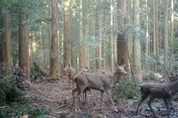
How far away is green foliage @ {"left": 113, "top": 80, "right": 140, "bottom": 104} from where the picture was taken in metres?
11.3

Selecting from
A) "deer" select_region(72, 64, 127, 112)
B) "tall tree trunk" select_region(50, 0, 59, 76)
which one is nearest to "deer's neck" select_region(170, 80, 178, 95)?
"deer" select_region(72, 64, 127, 112)

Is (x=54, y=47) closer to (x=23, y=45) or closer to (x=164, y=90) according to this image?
(x=23, y=45)

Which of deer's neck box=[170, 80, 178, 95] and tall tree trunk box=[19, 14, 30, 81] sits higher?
tall tree trunk box=[19, 14, 30, 81]

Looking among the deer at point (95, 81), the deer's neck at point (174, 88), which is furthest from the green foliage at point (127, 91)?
the deer's neck at point (174, 88)

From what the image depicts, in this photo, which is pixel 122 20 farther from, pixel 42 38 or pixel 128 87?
pixel 42 38

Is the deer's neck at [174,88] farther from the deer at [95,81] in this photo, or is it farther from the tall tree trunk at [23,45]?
the tall tree trunk at [23,45]

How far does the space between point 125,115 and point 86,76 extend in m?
1.84

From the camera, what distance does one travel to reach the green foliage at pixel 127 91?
1133 centimetres

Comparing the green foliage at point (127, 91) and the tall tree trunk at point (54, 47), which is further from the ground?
the tall tree trunk at point (54, 47)

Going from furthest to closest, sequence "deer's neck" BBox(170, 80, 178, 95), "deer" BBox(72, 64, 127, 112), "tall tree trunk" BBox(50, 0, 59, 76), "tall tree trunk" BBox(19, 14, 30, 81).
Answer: "tall tree trunk" BBox(50, 0, 59, 76), "tall tree trunk" BBox(19, 14, 30, 81), "deer" BBox(72, 64, 127, 112), "deer's neck" BBox(170, 80, 178, 95)

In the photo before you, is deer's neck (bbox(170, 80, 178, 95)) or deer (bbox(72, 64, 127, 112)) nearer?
deer's neck (bbox(170, 80, 178, 95))

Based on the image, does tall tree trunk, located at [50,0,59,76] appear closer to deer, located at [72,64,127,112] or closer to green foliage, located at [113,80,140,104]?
green foliage, located at [113,80,140,104]

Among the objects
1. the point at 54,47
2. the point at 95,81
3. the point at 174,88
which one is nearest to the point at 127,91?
the point at 95,81

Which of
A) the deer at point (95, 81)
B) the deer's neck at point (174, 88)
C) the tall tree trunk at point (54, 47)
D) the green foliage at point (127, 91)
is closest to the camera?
the deer's neck at point (174, 88)
